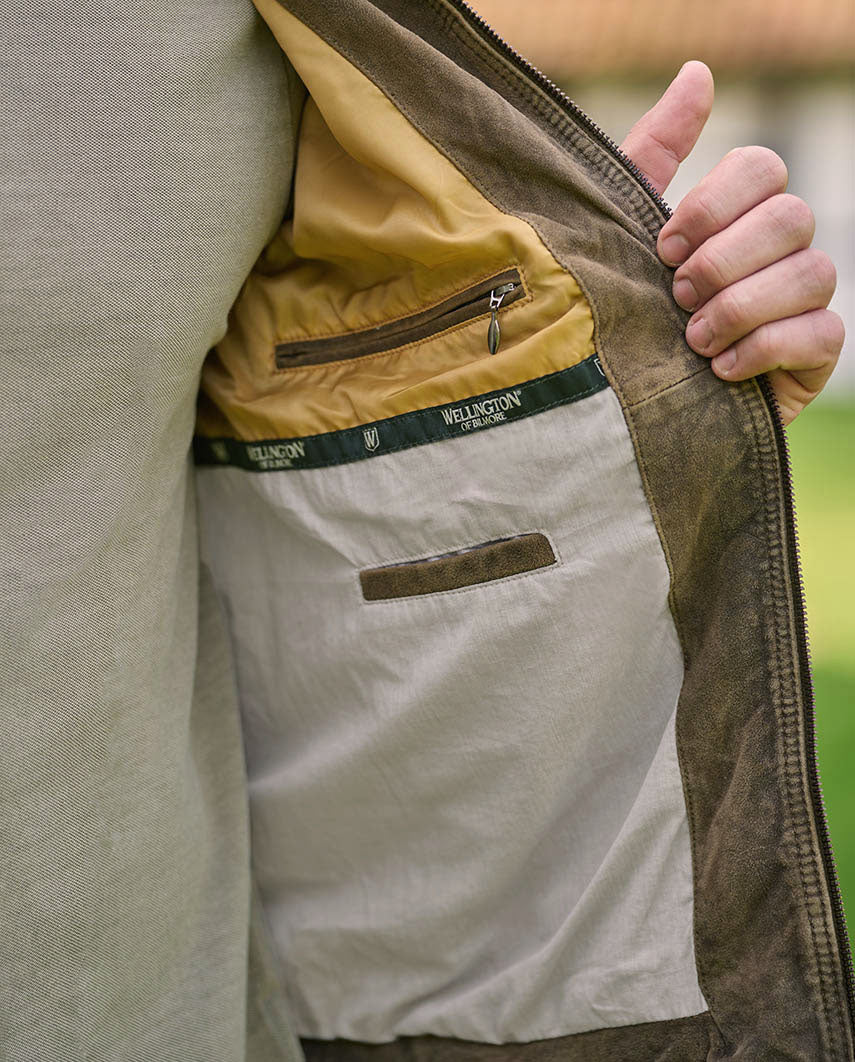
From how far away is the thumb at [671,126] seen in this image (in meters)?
1.20

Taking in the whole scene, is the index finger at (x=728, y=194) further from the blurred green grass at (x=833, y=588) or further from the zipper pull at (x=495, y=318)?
the blurred green grass at (x=833, y=588)

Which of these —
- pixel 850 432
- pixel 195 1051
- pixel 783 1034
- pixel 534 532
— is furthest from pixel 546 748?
pixel 850 432

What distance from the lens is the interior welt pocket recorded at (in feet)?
3.78

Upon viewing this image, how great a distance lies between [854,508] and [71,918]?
685 centimetres

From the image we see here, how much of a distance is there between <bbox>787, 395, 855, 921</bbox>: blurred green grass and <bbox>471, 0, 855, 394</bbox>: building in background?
2.50 meters

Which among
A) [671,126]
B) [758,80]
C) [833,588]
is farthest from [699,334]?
[758,80]

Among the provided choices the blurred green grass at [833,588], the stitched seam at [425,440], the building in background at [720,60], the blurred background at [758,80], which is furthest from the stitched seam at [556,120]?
the building in background at [720,60]

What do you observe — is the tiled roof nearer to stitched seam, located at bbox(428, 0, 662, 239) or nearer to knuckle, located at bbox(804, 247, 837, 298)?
stitched seam, located at bbox(428, 0, 662, 239)

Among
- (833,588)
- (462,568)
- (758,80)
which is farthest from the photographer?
(758,80)

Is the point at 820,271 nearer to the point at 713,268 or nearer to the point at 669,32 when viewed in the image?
the point at 713,268

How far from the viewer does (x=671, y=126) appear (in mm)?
1209

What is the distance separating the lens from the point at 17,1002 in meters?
1.06

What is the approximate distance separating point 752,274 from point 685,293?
2.7 inches

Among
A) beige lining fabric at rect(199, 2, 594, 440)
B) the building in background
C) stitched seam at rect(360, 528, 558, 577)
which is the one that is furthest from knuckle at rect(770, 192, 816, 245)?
the building in background
